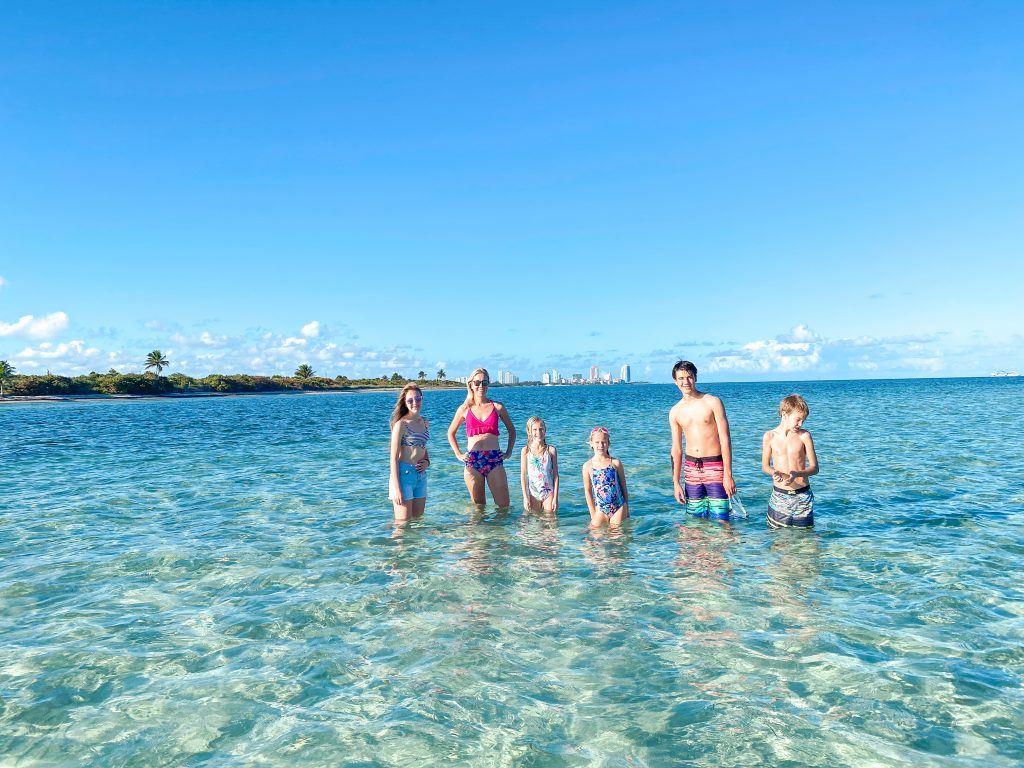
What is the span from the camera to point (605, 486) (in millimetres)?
9930

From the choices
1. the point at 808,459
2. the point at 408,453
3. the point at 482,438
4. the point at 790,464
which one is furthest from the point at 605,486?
the point at 408,453

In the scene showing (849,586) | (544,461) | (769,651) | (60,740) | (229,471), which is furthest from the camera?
(229,471)

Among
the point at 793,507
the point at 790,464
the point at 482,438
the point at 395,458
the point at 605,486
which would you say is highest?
the point at 482,438

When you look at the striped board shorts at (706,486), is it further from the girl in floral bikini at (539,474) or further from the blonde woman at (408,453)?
the blonde woman at (408,453)

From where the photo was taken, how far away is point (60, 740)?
14.3ft

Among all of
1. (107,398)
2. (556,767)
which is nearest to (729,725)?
(556,767)

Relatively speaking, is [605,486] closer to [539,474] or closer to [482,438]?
[539,474]

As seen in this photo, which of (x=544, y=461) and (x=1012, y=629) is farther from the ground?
(x=544, y=461)

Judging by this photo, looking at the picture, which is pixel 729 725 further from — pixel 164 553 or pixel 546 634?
pixel 164 553

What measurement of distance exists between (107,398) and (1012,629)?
121 m

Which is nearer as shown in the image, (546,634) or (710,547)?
(546,634)

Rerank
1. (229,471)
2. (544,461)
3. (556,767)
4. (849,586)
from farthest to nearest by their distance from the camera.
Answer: (229,471)
(544,461)
(849,586)
(556,767)

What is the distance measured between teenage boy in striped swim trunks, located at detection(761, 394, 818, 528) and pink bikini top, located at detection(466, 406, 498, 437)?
4.34 m

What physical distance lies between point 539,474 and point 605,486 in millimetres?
1325
